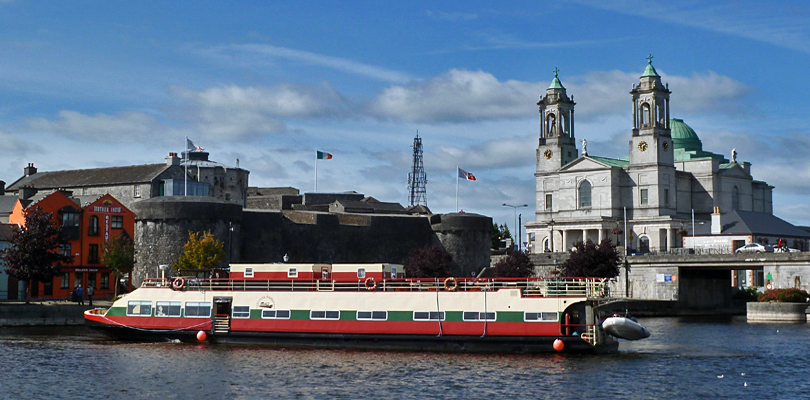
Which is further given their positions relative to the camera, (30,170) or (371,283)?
(30,170)

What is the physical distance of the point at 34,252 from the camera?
7112 cm

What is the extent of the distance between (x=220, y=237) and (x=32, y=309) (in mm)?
20685

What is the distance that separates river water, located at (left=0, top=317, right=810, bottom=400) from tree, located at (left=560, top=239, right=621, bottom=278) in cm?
4132

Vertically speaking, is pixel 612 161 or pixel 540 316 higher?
pixel 612 161

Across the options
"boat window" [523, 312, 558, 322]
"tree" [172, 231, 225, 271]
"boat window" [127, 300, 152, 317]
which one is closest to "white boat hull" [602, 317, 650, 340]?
"boat window" [523, 312, 558, 322]

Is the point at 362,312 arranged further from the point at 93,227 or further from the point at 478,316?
the point at 93,227

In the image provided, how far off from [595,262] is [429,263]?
57.4 ft

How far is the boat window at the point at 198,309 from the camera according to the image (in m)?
51.9

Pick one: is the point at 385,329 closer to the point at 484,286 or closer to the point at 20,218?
the point at 484,286

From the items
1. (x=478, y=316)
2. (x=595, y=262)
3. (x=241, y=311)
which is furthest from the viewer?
(x=595, y=262)

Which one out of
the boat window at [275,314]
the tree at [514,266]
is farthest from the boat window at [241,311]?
the tree at [514,266]

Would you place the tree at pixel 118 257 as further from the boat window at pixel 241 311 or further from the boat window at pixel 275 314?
the boat window at pixel 275 314

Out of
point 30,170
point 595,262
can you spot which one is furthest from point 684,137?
point 30,170

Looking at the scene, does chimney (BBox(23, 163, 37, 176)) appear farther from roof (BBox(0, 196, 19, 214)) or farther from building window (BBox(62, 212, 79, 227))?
building window (BBox(62, 212, 79, 227))
